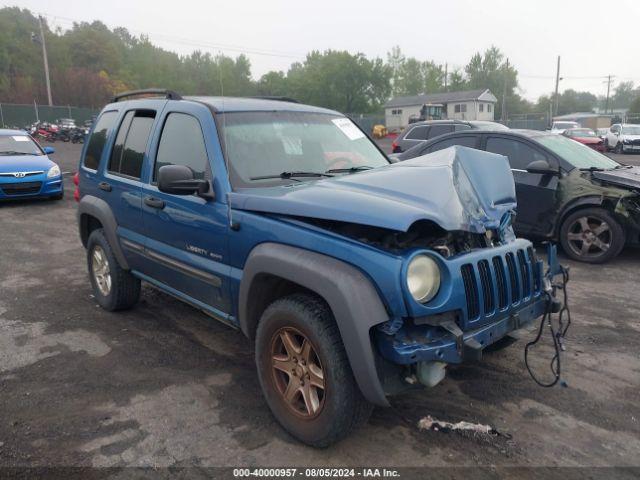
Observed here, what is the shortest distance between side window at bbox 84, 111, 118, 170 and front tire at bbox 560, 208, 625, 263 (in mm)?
5601

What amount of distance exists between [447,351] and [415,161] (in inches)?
59.5

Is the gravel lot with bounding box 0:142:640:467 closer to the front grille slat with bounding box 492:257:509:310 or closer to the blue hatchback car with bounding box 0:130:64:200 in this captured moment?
the front grille slat with bounding box 492:257:509:310

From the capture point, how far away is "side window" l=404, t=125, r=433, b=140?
12.4m

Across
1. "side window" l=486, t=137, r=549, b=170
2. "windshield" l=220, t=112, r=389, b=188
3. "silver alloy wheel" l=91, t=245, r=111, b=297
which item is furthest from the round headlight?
"side window" l=486, t=137, r=549, b=170

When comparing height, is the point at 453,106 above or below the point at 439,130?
above

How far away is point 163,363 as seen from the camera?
13.3 ft

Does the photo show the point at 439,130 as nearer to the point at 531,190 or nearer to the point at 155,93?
the point at 531,190

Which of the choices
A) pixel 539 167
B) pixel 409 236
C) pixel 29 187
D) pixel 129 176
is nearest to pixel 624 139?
Answer: pixel 539 167

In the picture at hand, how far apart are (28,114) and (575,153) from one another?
1841 inches

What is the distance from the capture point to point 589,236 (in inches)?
262

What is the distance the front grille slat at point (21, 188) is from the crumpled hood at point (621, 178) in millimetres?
10698

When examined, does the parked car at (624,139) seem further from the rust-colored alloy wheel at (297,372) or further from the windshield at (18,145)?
the rust-colored alloy wheel at (297,372)

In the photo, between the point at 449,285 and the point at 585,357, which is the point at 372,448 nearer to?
the point at 449,285

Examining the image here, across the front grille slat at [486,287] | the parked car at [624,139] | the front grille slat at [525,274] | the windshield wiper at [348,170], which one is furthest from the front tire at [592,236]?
the parked car at [624,139]
